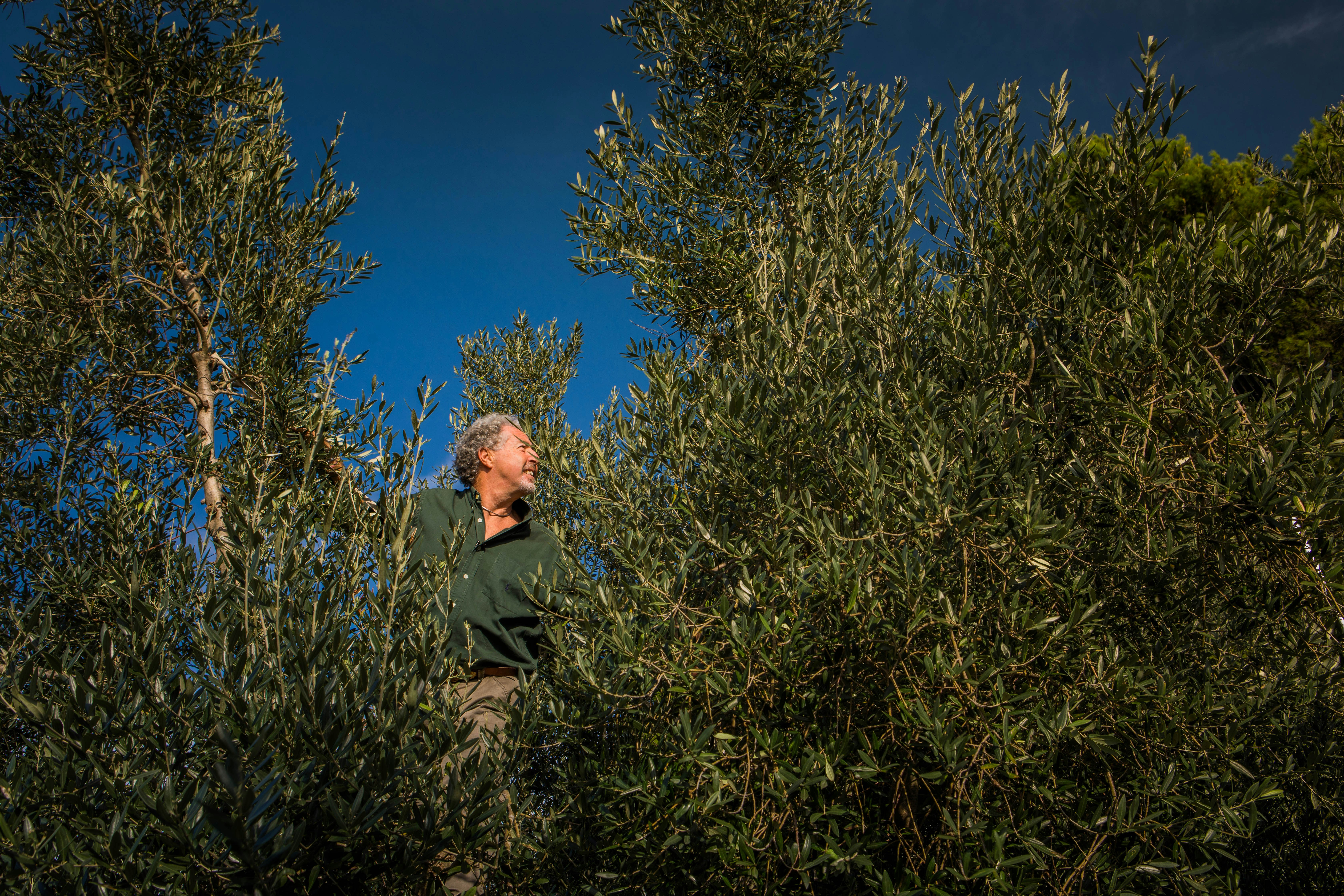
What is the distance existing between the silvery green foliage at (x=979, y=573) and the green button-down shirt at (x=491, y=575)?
1.94 feet

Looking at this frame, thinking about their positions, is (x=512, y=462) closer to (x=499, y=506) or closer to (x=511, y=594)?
(x=499, y=506)

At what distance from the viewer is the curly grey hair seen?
5227mm

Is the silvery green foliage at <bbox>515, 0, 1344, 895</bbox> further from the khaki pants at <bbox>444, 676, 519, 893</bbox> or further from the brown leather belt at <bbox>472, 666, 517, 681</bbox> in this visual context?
the brown leather belt at <bbox>472, 666, 517, 681</bbox>

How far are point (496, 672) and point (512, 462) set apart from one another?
1592 mm

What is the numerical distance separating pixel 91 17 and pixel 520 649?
306 inches

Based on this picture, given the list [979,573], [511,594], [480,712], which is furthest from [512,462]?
[979,573]

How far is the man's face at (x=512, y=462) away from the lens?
5117 millimetres

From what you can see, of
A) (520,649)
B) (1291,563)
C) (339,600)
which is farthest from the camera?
(520,649)

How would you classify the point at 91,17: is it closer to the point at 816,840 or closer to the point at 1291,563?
the point at 816,840

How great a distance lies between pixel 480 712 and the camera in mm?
3725

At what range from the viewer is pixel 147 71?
680 cm

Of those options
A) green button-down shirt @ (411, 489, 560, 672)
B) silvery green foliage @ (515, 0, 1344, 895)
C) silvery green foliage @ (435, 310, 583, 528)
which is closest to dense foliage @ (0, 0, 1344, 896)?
silvery green foliage @ (515, 0, 1344, 895)

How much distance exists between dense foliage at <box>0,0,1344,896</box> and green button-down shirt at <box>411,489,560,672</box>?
1.28ft

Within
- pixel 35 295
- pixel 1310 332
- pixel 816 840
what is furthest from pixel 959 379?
pixel 1310 332
